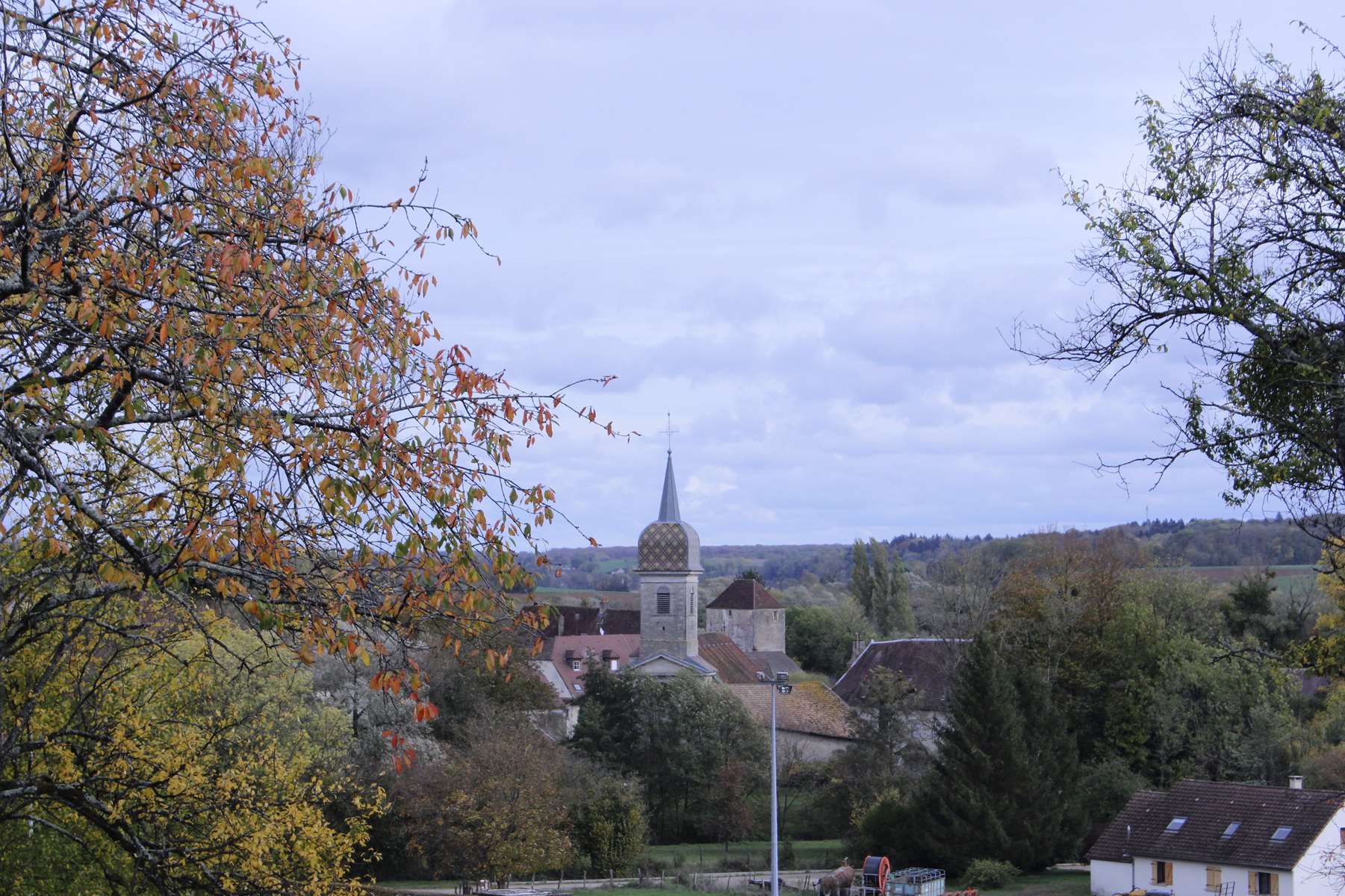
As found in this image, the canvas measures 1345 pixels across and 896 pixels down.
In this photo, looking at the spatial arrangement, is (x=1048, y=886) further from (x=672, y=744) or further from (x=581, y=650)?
(x=581, y=650)

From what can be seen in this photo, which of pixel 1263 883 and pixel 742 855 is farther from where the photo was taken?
pixel 742 855

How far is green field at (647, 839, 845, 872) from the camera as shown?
41062mm

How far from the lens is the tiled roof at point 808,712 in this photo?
180 feet

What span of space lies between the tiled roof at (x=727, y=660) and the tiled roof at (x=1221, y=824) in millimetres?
30951

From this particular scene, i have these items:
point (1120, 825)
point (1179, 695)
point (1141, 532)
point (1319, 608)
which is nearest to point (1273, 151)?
point (1120, 825)

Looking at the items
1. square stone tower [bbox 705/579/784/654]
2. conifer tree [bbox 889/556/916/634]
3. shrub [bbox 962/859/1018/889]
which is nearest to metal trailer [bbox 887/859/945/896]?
shrub [bbox 962/859/1018/889]

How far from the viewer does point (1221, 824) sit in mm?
33094

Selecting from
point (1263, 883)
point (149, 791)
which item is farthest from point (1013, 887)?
point (149, 791)

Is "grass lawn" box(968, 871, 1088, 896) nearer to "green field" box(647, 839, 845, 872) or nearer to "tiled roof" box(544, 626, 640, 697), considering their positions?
"green field" box(647, 839, 845, 872)

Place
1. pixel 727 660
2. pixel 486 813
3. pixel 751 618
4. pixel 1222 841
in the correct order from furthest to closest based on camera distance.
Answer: pixel 751 618 < pixel 727 660 < pixel 486 813 < pixel 1222 841

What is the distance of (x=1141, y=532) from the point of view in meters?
88.0

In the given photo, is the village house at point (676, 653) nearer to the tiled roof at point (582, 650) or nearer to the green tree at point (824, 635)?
the tiled roof at point (582, 650)

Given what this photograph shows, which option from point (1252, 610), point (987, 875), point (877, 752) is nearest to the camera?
point (987, 875)

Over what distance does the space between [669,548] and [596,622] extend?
86.7ft
